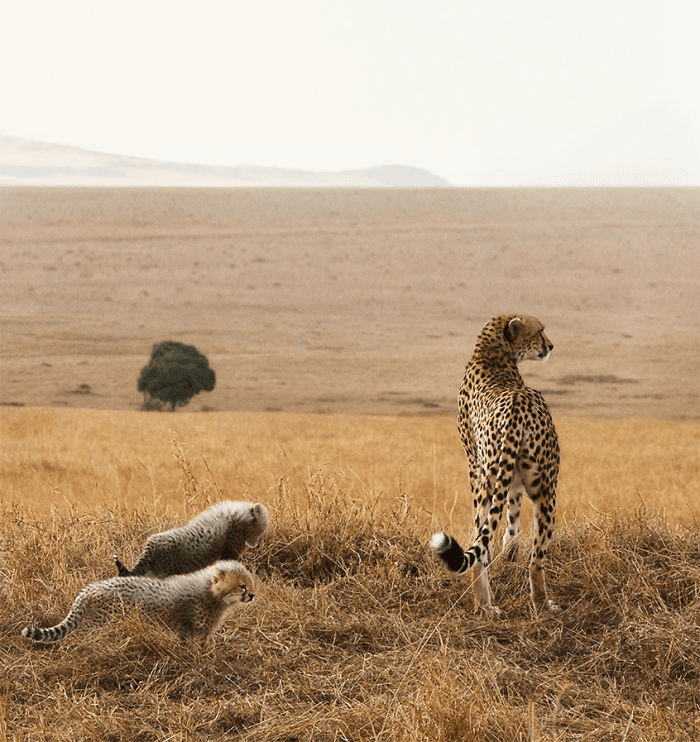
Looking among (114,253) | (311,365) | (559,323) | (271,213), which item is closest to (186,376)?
(311,365)

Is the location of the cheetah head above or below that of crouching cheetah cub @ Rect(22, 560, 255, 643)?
above

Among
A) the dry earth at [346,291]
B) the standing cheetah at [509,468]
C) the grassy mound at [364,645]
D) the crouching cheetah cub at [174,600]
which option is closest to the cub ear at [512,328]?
the standing cheetah at [509,468]

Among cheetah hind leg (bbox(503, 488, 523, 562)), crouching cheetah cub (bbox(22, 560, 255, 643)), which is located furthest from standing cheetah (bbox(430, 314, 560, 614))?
crouching cheetah cub (bbox(22, 560, 255, 643))

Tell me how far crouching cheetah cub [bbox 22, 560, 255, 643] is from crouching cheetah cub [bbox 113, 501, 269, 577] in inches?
9.0

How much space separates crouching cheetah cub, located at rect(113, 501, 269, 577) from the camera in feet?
17.3

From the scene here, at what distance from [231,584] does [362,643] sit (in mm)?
778

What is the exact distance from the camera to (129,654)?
15.6 feet

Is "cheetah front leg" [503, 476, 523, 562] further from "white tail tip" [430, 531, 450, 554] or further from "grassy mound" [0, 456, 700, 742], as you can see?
"white tail tip" [430, 531, 450, 554]

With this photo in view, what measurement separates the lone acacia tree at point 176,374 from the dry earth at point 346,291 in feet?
21.8

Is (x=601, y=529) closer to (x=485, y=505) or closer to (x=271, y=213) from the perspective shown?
(x=485, y=505)

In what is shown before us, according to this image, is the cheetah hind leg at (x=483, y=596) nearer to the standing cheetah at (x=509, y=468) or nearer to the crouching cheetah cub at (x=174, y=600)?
the standing cheetah at (x=509, y=468)

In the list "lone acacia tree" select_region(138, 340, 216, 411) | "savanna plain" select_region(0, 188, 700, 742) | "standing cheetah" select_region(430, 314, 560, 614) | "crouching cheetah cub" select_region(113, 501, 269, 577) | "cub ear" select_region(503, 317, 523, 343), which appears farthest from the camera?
"lone acacia tree" select_region(138, 340, 216, 411)

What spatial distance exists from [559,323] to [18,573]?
45306 mm

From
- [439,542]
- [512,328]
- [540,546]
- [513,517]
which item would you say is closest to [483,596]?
[540,546]
